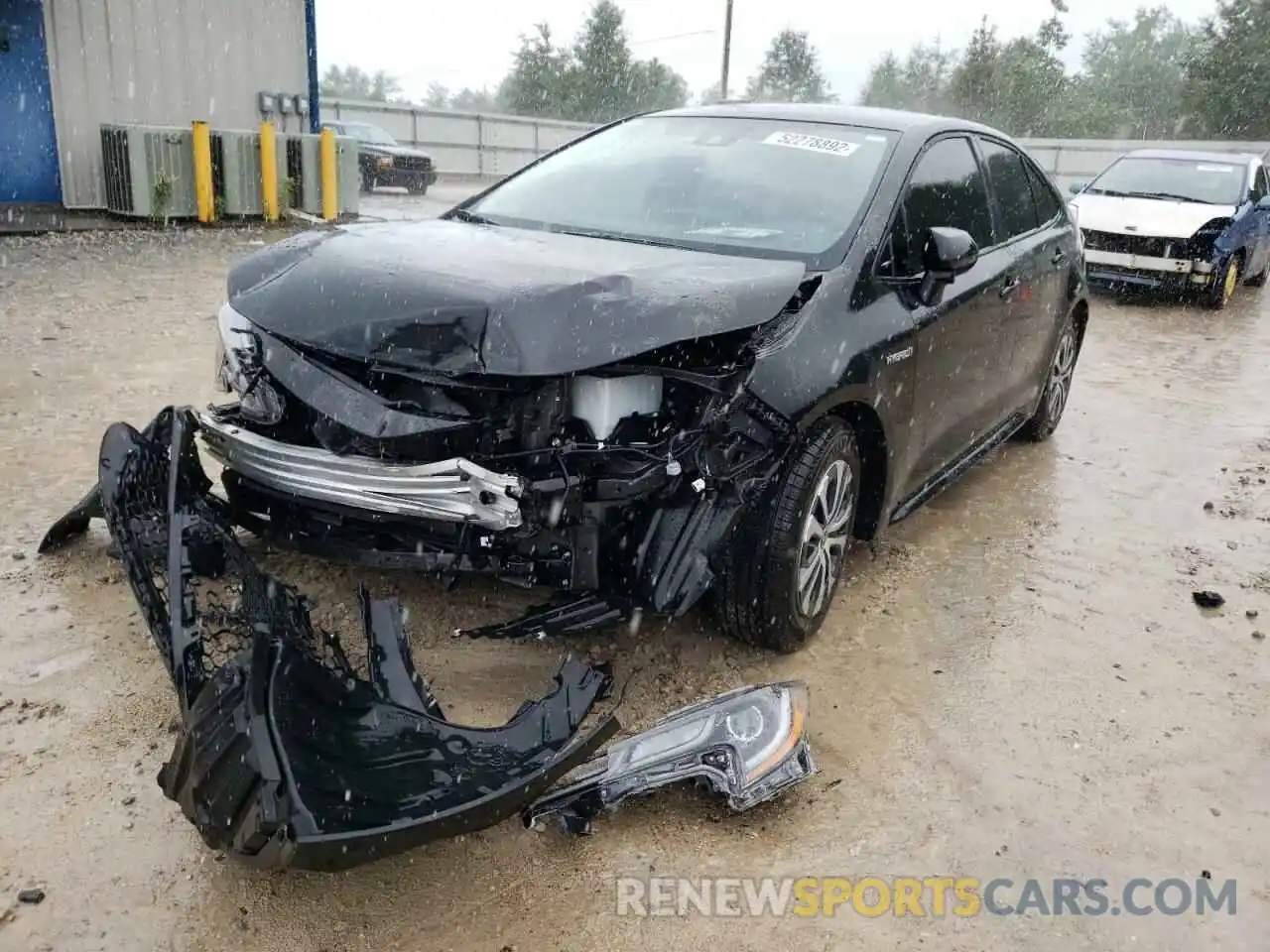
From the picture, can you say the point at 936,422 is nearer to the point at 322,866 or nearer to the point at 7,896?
the point at 322,866

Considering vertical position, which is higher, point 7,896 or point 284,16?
point 284,16

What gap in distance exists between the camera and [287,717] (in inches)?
82.3

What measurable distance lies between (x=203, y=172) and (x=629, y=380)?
11383 mm

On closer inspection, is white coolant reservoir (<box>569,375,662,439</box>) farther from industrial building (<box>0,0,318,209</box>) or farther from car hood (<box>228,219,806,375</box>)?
industrial building (<box>0,0,318,209</box>)

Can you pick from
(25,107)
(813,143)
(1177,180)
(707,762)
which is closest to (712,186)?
(813,143)

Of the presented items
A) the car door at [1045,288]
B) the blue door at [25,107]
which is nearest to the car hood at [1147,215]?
the car door at [1045,288]

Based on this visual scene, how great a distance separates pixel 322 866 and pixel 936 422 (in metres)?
2.80

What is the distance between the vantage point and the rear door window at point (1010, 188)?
181 inches

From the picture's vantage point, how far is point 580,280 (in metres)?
2.73

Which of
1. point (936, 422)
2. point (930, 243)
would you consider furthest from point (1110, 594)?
point (930, 243)

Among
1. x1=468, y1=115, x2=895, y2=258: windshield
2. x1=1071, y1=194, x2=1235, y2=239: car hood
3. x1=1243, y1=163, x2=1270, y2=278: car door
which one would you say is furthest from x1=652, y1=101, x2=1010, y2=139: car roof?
x1=1243, y1=163, x2=1270, y2=278: car door

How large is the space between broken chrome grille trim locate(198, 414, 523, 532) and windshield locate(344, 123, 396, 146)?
20.2 meters

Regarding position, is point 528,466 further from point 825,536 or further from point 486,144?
point 486,144

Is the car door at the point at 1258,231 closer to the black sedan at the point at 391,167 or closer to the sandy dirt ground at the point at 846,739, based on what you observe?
the sandy dirt ground at the point at 846,739
